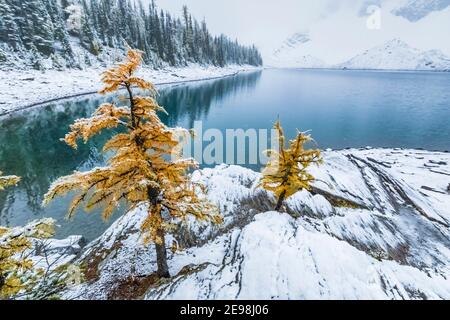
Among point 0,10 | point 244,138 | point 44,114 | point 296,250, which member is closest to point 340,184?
point 296,250

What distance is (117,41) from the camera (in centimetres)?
9788

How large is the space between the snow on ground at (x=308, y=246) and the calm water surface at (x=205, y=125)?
744 cm

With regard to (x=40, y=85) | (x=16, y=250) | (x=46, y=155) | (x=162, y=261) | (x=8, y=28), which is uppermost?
(x=8, y=28)

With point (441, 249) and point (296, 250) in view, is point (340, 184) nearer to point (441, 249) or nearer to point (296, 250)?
point (441, 249)

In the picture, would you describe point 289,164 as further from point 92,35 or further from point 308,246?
point 92,35

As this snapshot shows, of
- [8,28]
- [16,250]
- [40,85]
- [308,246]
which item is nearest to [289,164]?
[308,246]

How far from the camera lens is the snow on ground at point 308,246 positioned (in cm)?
871

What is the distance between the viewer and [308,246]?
400 inches

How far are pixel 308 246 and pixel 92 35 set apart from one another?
100052 millimetres

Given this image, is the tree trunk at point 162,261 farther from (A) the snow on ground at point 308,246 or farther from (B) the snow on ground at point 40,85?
(B) the snow on ground at point 40,85

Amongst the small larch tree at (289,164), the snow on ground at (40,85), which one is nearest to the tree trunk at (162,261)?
the small larch tree at (289,164)

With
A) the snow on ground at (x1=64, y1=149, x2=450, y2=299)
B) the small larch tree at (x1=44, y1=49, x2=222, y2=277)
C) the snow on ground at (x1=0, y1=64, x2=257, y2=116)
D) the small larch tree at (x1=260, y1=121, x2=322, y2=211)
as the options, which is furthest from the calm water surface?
the small larch tree at (x1=260, y1=121, x2=322, y2=211)

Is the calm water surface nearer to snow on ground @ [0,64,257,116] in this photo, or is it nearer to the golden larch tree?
snow on ground @ [0,64,257,116]

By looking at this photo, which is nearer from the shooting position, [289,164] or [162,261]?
[162,261]
